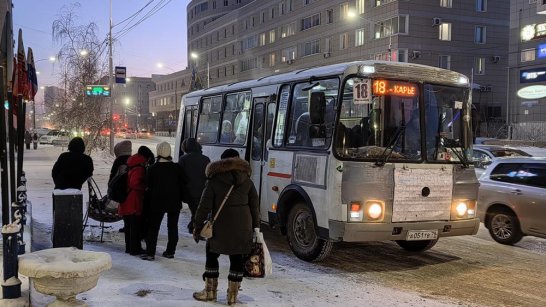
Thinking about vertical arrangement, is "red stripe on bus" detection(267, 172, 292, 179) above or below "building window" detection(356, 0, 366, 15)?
below

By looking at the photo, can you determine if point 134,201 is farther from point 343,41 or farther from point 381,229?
point 343,41

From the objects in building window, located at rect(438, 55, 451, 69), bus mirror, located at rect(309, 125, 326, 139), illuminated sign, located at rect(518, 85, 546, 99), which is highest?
building window, located at rect(438, 55, 451, 69)

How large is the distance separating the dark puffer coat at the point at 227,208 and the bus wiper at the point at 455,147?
3.65m

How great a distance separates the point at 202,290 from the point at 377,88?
354cm

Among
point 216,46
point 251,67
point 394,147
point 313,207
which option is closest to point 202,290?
point 313,207

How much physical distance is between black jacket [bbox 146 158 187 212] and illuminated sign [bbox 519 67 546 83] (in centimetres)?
3755

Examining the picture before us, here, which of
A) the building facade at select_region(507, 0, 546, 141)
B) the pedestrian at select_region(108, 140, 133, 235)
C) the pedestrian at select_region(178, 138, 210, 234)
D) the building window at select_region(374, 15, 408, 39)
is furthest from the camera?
the building window at select_region(374, 15, 408, 39)

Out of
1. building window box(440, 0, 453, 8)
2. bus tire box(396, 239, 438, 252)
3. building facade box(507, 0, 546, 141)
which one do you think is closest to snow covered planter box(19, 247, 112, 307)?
A: bus tire box(396, 239, 438, 252)

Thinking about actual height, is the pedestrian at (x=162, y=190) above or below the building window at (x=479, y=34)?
below

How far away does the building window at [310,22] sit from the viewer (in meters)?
59.4

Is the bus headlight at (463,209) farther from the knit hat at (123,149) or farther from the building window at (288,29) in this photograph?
the building window at (288,29)

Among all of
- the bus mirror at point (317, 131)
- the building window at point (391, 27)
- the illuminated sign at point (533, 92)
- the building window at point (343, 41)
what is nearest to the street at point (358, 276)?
the bus mirror at point (317, 131)

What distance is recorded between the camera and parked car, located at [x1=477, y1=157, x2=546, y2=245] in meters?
9.19

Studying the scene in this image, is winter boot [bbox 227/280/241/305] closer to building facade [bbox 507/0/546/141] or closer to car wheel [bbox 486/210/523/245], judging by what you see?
car wheel [bbox 486/210/523/245]
